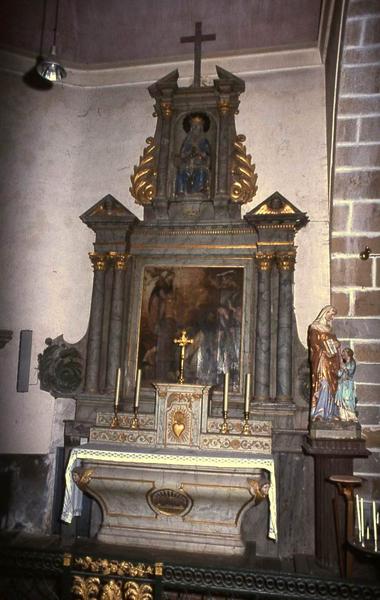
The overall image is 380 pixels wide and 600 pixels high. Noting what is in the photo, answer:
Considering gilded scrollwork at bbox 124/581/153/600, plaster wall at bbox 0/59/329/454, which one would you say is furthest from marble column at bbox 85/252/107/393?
gilded scrollwork at bbox 124/581/153/600

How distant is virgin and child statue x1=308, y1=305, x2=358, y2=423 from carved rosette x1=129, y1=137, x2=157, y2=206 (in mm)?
2624

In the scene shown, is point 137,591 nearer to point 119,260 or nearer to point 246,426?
point 246,426

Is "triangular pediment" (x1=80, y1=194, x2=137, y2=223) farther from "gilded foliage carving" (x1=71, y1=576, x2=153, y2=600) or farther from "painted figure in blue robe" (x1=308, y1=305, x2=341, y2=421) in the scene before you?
"gilded foliage carving" (x1=71, y1=576, x2=153, y2=600)

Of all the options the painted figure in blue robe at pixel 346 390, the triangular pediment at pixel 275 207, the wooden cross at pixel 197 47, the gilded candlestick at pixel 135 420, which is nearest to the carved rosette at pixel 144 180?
the wooden cross at pixel 197 47

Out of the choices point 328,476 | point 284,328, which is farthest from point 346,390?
point 284,328

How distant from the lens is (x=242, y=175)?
6.70 metres

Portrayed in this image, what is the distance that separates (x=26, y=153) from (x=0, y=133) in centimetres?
41

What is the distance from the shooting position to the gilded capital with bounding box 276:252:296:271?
617cm

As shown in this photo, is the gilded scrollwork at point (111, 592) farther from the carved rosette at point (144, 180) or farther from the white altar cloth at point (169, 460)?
the carved rosette at point (144, 180)

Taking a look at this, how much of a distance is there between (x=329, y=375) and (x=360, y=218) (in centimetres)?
174

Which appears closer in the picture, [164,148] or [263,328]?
[263,328]

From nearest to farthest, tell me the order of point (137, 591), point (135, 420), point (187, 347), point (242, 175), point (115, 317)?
point (137, 591) → point (135, 420) → point (187, 347) → point (115, 317) → point (242, 175)

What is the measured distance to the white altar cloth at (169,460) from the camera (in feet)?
16.5

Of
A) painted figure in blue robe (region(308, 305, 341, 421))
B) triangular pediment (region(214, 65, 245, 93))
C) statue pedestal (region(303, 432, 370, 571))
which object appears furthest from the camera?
triangular pediment (region(214, 65, 245, 93))
